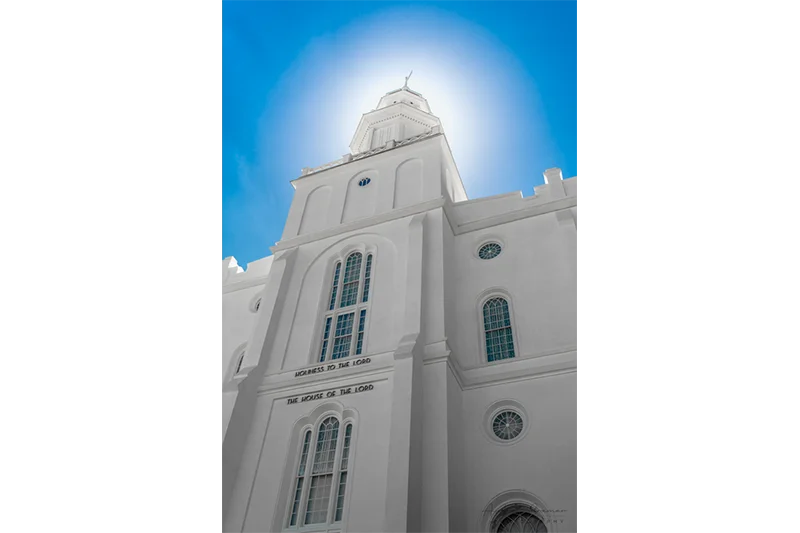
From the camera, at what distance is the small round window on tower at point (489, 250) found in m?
18.1

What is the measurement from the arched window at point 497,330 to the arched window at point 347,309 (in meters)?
3.42

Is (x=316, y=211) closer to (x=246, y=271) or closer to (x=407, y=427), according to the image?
(x=246, y=271)

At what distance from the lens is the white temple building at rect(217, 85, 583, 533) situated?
41.6 ft

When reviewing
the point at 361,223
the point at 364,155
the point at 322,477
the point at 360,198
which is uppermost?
the point at 364,155

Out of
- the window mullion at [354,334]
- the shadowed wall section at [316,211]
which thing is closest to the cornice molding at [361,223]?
the shadowed wall section at [316,211]

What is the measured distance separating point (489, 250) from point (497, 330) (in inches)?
121

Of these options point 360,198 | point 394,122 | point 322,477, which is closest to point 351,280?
point 360,198

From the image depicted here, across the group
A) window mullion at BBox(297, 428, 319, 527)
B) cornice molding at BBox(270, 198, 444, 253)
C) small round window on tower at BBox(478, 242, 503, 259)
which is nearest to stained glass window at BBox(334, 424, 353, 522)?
window mullion at BBox(297, 428, 319, 527)

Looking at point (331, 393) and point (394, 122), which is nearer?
point (331, 393)

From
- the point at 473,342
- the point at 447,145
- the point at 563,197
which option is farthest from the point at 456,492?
the point at 447,145

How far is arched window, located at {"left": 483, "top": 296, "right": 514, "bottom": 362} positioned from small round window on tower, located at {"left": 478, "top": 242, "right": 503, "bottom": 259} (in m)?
1.66

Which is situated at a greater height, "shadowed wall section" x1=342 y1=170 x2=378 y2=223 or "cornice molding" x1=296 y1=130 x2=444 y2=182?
"cornice molding" x1=296 y1=130 x2=444 y2=182

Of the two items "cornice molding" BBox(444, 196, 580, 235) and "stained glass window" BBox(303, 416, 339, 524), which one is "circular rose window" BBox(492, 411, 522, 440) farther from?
"cornice molding" BBox(444, 196, 580, 235)

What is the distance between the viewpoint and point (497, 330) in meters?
16.2
